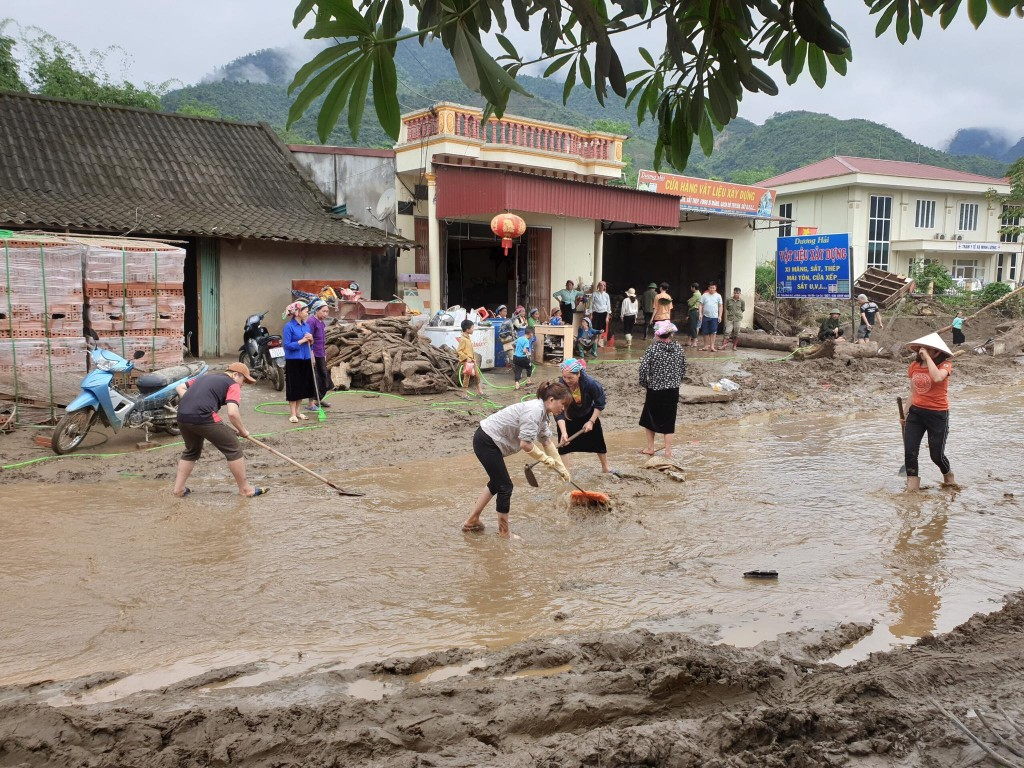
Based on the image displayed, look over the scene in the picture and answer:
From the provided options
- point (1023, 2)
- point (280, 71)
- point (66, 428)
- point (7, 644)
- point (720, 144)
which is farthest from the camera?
point (280, 71)

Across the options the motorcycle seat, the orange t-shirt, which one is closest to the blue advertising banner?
the orange t-shirt

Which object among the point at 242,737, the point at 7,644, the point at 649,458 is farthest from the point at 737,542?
the point at 7,644

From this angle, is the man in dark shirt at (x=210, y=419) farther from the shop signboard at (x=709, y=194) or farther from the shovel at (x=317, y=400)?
the shop signboard at (x=709, y=194)

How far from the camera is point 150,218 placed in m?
14.0

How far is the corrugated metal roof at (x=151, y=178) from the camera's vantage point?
13.8m

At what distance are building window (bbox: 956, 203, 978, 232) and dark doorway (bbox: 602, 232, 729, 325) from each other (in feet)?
57.6

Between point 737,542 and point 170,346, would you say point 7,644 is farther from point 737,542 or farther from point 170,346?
point 170,346

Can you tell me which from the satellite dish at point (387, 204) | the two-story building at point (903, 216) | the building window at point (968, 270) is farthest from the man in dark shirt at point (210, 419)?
the building window at point (968, 270)

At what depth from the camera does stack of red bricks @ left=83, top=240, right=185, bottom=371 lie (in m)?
9.95

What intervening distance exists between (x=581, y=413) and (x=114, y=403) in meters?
5.33

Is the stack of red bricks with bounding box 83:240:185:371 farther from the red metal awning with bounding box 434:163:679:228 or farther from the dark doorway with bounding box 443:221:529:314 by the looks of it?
the dark doorway with bounding box 443:221:529:314

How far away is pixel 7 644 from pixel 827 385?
14.3 m

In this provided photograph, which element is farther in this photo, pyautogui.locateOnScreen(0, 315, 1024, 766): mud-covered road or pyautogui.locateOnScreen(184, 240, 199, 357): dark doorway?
pyautogui.locateOnScreen(184, 240, 199, 357): dark doorway

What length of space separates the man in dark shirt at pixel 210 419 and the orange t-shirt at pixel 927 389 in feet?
21.1
